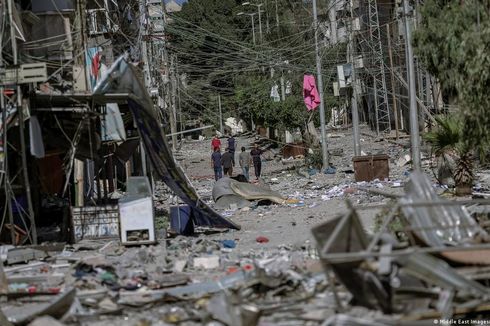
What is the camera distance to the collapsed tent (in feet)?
48.0

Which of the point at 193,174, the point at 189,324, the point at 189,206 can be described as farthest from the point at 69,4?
the point at 193,174

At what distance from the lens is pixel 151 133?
15.2 m

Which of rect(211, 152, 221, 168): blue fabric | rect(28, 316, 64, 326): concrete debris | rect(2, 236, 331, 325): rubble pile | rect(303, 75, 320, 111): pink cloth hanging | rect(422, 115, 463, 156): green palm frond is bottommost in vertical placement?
rect(2, 236, 331, 325): rubble pile

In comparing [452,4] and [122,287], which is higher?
[452,4]

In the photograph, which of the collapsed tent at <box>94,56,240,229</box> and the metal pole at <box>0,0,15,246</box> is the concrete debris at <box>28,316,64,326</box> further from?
the collapsed tent at <box>94,56,240,229</box>

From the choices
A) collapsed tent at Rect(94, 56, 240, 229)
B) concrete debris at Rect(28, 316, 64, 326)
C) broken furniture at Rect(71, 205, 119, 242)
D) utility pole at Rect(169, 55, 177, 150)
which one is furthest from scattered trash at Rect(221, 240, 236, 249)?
utility pole at Rect(169, 55, 177, 150)

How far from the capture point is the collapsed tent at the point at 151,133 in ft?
48.0

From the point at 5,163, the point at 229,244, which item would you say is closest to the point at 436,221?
the point at 229,244

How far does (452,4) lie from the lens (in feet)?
41.2

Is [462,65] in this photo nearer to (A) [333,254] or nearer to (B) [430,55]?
(B) [430,55]

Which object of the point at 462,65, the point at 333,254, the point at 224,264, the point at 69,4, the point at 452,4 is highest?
the point at 69,4

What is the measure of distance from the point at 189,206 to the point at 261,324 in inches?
347

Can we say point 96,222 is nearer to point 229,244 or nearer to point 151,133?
point 151,133

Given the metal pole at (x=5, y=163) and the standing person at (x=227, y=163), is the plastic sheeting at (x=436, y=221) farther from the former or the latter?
the standing person at (x=227, y=163)
